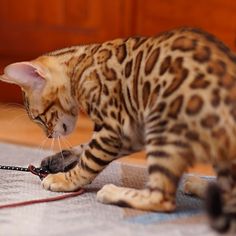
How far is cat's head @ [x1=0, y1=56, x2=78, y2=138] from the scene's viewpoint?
64.0 inches

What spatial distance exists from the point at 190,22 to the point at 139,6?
0.24 metres

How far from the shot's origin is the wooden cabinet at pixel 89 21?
2.62m

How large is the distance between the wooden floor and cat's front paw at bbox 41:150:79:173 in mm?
276

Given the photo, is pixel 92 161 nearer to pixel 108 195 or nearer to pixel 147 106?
pixel 108 195

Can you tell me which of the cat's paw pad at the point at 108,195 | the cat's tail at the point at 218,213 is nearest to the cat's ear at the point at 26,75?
the cat's paw pad at the point at 108,195

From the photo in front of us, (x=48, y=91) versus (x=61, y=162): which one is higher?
(x=48, y=91)

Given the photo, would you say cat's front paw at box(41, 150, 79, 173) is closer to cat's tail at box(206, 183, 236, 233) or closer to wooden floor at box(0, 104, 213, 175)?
wooden floor at box(0, 104, 213, 175)

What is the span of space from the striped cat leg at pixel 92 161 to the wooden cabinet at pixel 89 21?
1243mm

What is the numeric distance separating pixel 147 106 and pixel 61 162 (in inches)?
16.7

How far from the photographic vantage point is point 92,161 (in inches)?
60.7

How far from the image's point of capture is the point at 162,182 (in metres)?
1.34

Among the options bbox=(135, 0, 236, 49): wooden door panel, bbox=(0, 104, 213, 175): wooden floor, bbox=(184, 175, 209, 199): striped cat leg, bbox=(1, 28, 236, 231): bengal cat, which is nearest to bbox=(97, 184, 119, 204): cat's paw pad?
bbox=(1, 28, 236, 231): bengal cat

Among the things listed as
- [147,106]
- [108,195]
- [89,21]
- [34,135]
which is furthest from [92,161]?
[89,21]

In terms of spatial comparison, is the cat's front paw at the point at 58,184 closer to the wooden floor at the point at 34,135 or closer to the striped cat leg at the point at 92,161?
the striped cat leg at the point at 92,161
